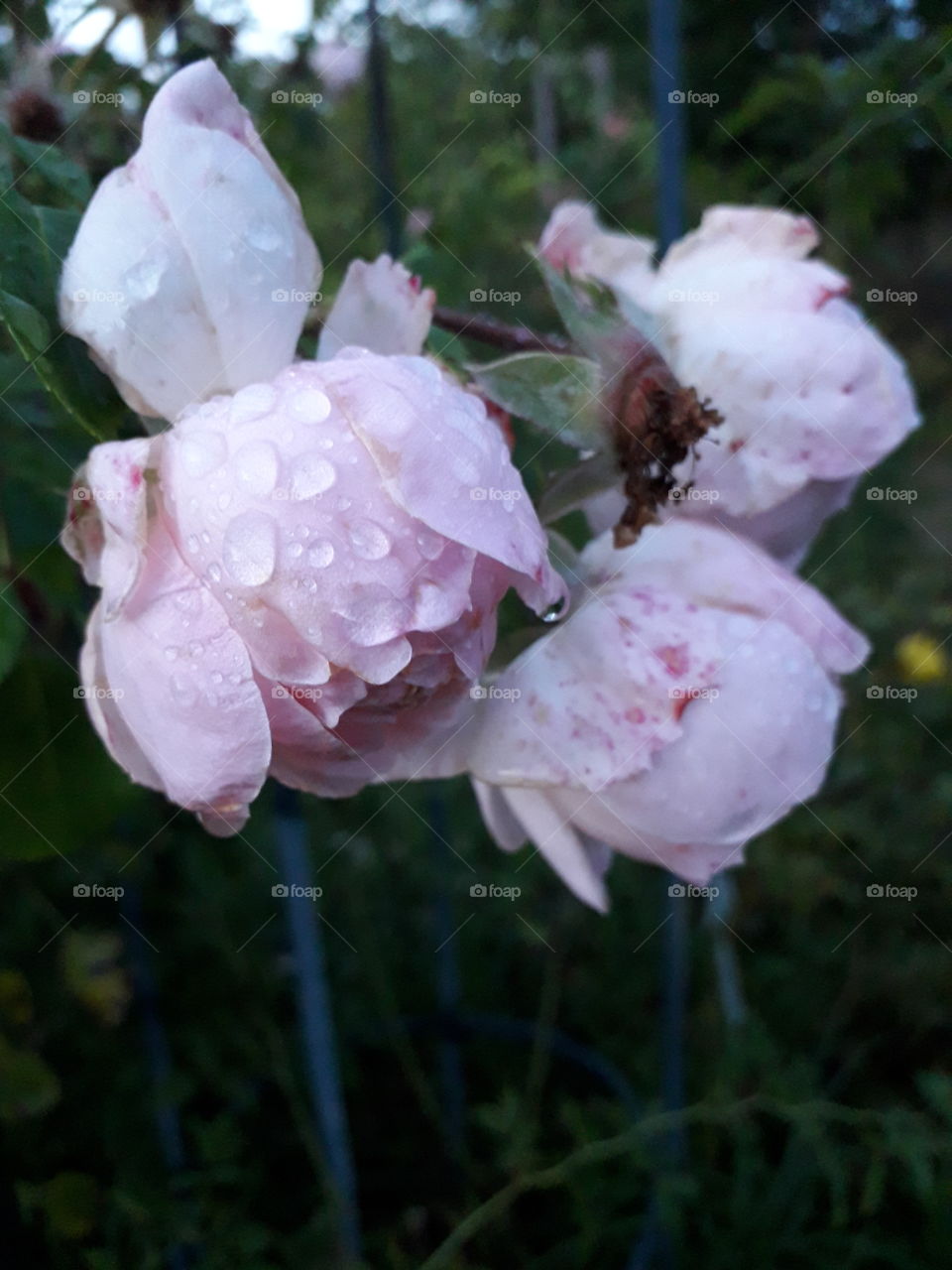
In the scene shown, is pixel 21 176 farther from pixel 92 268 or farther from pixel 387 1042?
pixel 387 1042

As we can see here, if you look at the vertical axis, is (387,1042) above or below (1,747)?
below

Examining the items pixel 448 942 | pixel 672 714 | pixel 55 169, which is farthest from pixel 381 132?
pixel 448 942

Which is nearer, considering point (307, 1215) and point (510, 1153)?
point (510, 1153)

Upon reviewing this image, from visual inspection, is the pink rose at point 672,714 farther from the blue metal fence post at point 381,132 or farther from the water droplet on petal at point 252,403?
the blue metal fence post at point 381,132

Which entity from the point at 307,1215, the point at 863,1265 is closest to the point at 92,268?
the point at 307,1215

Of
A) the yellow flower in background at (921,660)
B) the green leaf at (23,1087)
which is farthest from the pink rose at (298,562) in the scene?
the yellow flower in background at (921,660)

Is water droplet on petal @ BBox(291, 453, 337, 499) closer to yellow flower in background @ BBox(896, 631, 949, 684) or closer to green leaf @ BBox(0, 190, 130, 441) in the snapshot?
green leaf @ BBox(0, 190, 130, 441)

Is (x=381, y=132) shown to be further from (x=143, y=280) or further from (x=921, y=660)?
(x=921, y=660)

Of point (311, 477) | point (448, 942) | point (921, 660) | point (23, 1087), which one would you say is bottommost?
point (921, 660)
